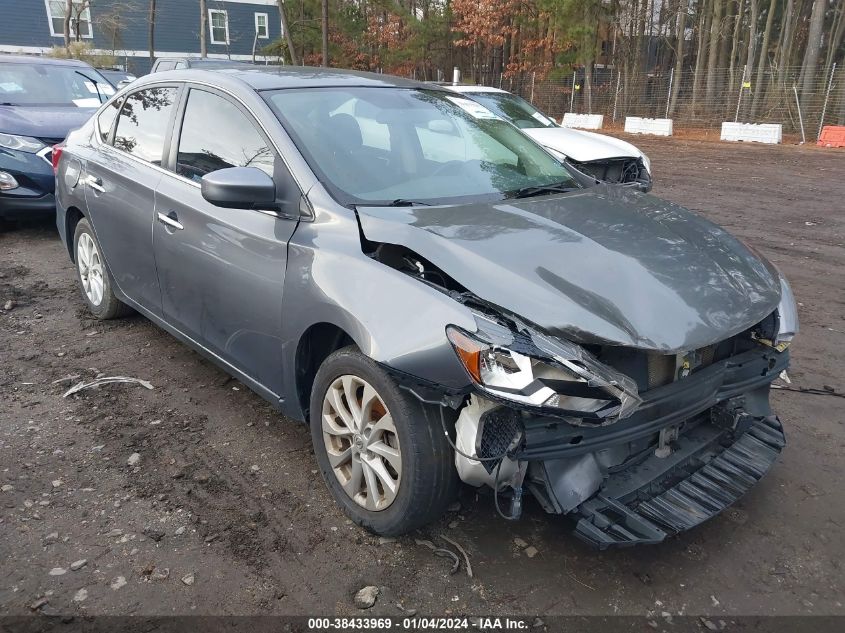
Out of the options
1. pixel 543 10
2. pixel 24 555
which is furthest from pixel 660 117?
pixel 24 555

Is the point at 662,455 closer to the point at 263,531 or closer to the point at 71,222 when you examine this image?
the point at 263,531

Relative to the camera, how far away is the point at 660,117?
83.5 ft

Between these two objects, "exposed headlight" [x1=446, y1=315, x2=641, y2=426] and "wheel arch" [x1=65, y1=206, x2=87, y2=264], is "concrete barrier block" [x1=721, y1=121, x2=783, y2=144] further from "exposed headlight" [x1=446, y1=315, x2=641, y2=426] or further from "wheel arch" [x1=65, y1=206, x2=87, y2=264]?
"exposed headlight" [x1=446, y1=315, x2=641, y2=426]

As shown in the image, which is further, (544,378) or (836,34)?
(836,34)

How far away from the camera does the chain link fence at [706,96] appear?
2002 centimetres

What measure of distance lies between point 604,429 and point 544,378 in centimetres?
32

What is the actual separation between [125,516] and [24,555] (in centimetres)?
38

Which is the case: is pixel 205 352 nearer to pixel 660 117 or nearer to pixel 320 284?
pixel 320 284

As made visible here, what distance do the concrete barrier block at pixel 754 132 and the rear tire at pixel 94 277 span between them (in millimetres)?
19162

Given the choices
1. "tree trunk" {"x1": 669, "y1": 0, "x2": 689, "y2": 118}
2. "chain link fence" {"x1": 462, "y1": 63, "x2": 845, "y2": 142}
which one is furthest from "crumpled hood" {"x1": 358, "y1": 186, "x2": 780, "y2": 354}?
"tree trunk" {"x1": 669, "y1": 0, "x2": 689, "y2": 118}

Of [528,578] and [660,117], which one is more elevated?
[660,117]

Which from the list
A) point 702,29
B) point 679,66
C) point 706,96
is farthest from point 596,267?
point 702,29

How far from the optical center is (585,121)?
25438 millimetres

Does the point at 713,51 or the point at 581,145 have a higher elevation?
the point at 713,51
